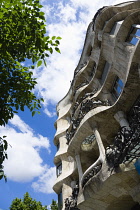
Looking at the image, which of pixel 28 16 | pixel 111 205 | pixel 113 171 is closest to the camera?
pixel 28 16

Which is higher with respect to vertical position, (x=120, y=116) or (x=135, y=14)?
(x=135, y=14)

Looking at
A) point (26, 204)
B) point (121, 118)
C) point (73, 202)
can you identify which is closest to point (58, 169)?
point (26, 204)

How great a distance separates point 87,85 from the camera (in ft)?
68.3

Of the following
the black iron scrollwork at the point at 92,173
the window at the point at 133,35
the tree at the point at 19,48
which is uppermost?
the window at the point at 133,35

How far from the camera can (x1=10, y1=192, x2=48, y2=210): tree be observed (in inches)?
960

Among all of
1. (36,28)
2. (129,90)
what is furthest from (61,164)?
(36,28)

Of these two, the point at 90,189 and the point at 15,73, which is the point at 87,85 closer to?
the point at 90,189

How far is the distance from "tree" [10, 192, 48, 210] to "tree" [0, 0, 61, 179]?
2125cm

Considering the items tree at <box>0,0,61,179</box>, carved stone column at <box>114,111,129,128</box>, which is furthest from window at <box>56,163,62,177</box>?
tree at <box>0,0,61,179</box>

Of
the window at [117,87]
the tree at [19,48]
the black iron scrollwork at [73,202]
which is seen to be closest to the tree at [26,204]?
the black iron scrollwork at [73,202]

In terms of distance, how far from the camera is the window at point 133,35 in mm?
14242

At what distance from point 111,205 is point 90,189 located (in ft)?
6.71

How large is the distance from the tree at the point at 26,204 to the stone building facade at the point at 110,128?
5449 mm

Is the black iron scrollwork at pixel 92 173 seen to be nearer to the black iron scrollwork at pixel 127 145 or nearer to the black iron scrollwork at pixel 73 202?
the black iron scrollwork at pixel 127 145
